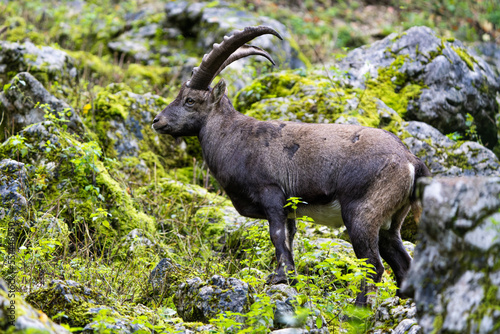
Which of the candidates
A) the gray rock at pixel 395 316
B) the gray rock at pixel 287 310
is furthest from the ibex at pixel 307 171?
the gray rock at pixel 395 316

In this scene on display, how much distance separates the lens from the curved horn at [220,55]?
25.3ft

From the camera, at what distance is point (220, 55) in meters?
7.89

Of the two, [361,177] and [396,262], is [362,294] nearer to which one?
[396,262]

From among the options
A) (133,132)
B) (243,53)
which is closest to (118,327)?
(243,53)

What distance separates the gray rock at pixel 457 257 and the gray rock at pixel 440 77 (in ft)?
26.3

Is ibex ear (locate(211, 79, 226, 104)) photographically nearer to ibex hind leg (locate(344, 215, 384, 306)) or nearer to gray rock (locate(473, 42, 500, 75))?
ibex hind leg (locate(344, 215, 384, 306))

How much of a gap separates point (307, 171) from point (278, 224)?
814mm

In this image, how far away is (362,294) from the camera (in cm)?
620

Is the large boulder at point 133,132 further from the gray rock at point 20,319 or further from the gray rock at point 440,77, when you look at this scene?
the gray rock at point 20,319

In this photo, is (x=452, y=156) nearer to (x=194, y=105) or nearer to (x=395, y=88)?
(x=395, y=88)

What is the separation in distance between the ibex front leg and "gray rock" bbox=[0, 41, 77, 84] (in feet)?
23.5

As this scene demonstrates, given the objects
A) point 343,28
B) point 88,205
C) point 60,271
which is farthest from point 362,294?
point 343,28

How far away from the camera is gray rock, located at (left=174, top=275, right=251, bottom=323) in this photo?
17.7 feet

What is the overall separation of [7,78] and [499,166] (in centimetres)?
1045
